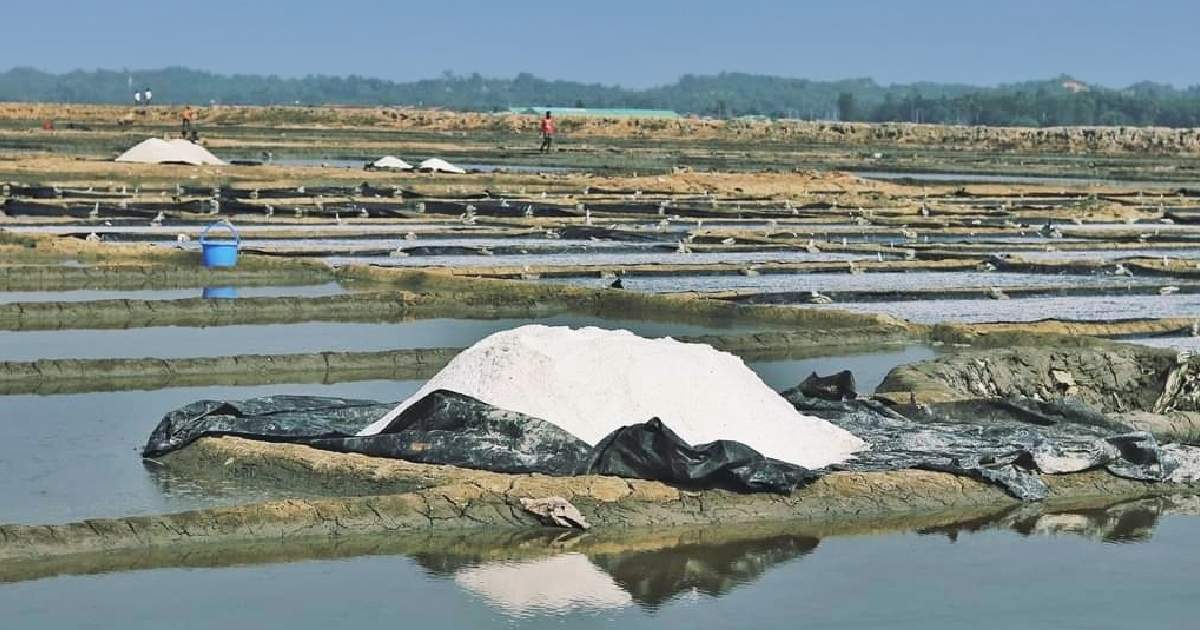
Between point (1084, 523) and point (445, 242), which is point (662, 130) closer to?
point (445, 242)

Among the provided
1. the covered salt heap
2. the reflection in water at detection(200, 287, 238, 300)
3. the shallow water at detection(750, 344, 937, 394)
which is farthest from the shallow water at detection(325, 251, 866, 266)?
the covered salt heap

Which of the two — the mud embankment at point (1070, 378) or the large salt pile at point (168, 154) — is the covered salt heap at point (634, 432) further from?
the large salt pile at point (168, 154)

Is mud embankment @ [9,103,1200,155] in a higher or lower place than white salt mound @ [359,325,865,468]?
lower

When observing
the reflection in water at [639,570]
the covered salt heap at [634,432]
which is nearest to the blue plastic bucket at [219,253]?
the covered salt heap at [634,432]

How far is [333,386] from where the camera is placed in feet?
30.9

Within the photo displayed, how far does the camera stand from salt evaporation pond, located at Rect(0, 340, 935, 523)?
663 centimetres

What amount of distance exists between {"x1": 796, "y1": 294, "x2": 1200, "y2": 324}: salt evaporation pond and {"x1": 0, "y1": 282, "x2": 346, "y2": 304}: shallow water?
3107mm

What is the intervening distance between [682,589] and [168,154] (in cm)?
2286

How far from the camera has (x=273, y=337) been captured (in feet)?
36.4

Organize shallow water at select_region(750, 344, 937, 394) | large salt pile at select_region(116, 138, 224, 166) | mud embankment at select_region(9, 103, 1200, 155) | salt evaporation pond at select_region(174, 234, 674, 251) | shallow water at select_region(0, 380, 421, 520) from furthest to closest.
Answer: mud embankment at select_region(9, 103, 1200, 155)
large salt pile at select_region(116, 138, 224, 166)
salt evaporation pond at select_region(174, 234, 674, 251)
shallow water at select_region(750, 344, 937, 394)
shallow water at select_region(0, 380, 421, 520)

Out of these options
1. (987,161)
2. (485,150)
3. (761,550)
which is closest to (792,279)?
Result: (761,550)

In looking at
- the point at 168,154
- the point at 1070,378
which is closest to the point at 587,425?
the point at 1070,378

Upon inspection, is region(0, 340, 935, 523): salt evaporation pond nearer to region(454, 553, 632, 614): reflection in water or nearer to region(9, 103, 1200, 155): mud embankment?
region(454, 553, 632, 614): reflection in water

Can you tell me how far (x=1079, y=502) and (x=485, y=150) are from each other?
3104cm
